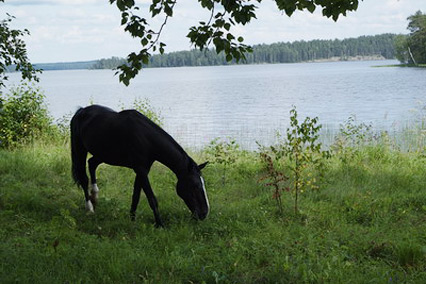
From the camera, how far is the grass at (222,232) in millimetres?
4379

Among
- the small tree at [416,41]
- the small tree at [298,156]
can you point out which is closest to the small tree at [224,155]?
the small tree at [298,156]

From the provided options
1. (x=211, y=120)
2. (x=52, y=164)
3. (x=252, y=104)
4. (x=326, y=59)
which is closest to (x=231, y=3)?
(x=52, y=164)

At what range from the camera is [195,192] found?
237 inches

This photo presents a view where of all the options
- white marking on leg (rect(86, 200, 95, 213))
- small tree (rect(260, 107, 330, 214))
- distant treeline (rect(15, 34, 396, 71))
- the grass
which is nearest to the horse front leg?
the grass

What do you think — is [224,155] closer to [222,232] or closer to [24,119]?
[222,232]

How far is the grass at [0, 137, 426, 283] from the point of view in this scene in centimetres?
438

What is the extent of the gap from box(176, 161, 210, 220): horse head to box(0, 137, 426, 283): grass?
19 cm

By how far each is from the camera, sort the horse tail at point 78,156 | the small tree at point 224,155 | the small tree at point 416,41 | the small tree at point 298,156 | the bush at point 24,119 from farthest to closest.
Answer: the small tree at point 416,41 < the bush at point 24,119 < the small tree at point 224,155 < the horse tail at point 78,156 < the small tree at point 298,156

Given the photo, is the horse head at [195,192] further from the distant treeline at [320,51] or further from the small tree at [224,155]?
the distant treeline at [320,51]

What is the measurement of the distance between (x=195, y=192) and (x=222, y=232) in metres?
0.68

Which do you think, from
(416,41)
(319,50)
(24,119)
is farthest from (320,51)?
(24,119)

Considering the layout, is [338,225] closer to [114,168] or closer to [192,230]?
[192,230]

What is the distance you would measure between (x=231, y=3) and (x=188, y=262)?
2689mm

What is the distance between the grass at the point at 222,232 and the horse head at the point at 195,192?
0.63 feet
